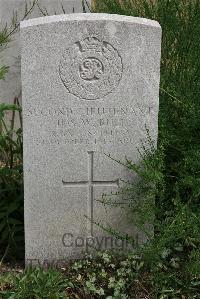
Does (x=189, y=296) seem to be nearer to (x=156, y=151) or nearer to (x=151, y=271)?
(x=151, y=271)

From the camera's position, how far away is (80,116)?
10.4ft

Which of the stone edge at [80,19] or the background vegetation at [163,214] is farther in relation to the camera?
the background vegetation at [163,214]

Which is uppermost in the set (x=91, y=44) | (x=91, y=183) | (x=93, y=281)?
(x=91, y=44)

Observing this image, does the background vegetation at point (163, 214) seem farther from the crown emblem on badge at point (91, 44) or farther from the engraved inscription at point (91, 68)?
the crown emblem on badge at point (91, 44)

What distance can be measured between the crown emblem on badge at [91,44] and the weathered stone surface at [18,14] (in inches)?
69.3

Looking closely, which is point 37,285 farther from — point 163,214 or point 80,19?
point 80,19

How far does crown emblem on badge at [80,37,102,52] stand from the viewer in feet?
9.84

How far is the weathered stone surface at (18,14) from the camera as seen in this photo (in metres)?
4.79

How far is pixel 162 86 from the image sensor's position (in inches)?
150

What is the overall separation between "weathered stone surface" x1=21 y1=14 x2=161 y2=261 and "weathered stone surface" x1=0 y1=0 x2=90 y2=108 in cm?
177

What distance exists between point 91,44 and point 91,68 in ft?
0.42

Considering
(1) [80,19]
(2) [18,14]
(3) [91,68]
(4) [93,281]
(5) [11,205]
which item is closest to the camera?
(1) [80,19]

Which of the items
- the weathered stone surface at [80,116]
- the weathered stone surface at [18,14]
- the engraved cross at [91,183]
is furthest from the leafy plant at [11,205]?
the weathered stone surface at [18,14]

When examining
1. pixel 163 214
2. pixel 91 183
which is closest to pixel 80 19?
pixel 91 183
